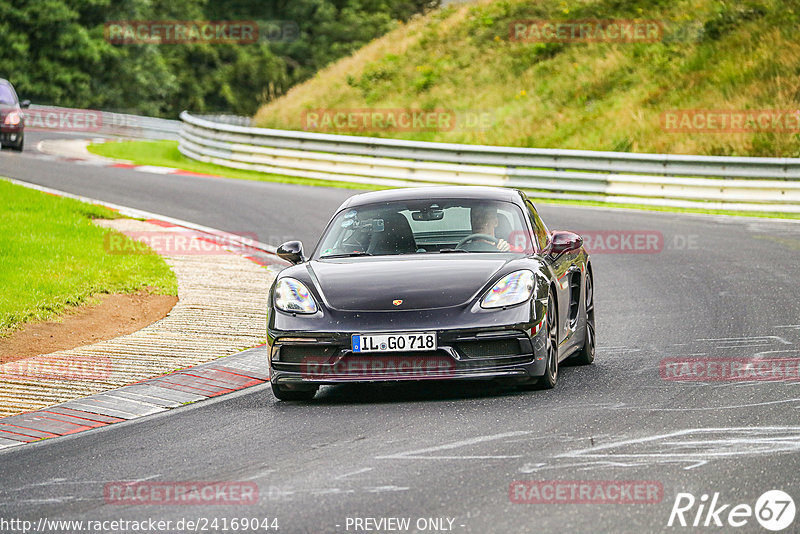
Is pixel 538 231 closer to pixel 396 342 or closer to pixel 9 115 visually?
pixel 396 342

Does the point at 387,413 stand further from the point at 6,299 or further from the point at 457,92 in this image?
the point at 457,92

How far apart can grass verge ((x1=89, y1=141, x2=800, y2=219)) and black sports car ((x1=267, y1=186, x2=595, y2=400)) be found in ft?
44.4

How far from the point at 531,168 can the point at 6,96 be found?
13457mm

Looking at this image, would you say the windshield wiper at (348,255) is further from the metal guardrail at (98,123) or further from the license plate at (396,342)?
the metal guardrail at (98,123)

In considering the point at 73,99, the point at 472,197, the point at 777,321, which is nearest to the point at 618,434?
the point at 472,197

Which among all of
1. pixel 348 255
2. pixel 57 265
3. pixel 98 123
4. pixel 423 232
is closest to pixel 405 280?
pixel 348 255

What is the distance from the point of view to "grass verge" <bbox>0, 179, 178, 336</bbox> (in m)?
11.9

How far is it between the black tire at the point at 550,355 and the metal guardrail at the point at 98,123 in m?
37.6

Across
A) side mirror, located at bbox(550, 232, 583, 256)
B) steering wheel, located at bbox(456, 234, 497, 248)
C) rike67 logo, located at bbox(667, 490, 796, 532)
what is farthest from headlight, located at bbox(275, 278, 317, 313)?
rike67 logo, located at bbox(667, 490, 796, 532)

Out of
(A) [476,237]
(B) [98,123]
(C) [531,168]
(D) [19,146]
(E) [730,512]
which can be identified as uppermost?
(A) [476,237]

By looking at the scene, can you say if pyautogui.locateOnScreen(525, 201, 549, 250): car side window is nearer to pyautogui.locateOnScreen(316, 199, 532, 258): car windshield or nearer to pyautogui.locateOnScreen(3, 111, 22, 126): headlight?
pyautogui.locateOnScreen(316, 199, 532, 258): car windshield

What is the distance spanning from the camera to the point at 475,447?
259 inches

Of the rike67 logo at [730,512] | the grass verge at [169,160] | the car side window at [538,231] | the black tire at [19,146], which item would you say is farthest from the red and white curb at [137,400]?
the black tire at [19,146]

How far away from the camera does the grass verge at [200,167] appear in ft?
73.3
